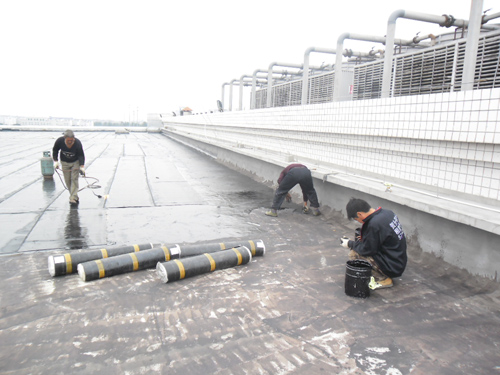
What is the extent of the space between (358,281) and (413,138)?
9.62 ft

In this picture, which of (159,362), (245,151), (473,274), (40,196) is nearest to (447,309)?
(473,274)

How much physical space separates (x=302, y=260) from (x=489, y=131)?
291 centimetres

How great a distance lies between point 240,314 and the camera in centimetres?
377

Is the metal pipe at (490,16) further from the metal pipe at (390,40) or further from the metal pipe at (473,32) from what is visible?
the metal pipe at (473,32)

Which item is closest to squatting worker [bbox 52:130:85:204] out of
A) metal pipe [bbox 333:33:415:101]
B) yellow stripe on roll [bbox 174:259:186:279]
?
yellow stripe on roll [bbox 174:259:186:279]

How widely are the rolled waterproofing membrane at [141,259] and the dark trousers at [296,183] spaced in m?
2.37

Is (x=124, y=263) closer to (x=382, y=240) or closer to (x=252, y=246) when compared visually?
(x=252, y=246)

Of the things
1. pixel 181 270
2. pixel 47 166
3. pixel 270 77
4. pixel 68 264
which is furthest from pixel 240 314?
pixel 270 77

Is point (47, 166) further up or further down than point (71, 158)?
further down

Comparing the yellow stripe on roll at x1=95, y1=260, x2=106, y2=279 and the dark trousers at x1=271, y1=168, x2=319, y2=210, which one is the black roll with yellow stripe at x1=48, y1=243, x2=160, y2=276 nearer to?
the yellow stripe on roll at x1=95, y1=260, x2=106, y2=279

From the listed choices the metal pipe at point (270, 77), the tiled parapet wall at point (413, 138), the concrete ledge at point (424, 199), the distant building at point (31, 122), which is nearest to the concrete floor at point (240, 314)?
the concrete ledge at point (424, 199)

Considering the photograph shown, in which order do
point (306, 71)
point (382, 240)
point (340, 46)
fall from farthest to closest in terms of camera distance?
point (306, 71), point (340, 46), point (382, 240)

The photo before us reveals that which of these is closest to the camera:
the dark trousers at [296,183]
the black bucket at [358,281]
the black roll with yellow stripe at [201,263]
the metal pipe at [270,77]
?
the black bucket at [358,281]

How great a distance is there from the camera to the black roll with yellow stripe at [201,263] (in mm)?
4449
